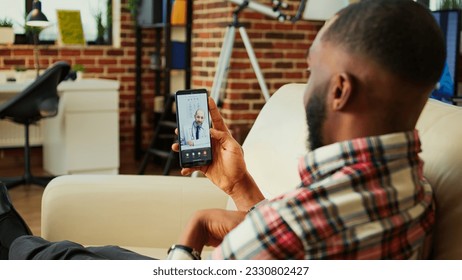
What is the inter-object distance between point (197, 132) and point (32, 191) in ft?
8.76

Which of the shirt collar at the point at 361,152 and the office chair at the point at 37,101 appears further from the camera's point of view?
the office chair at the point at 37,101

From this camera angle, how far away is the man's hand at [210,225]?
1.09m

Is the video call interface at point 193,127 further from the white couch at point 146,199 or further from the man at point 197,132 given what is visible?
the white couch at point 146,199

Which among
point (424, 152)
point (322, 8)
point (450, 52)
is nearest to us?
point (424, 152)

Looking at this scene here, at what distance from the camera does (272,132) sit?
1720mm

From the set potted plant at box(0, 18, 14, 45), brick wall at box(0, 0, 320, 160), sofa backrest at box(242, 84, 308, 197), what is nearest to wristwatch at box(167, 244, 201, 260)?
sofa backrest at box(242, 84, 308, 197)

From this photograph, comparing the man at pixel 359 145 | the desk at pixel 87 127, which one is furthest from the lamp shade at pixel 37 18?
the man at pixel 359 145

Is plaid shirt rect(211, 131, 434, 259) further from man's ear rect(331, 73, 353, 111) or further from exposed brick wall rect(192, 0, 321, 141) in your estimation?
exposed brick wall rect(192, 0, 321, 141)

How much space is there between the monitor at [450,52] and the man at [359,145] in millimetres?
2155

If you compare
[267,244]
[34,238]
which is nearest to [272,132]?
[34,238]

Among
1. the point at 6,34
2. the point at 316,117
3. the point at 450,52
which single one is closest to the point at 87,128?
the point at 6,34

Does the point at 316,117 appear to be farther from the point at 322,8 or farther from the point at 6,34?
the point at 6,34

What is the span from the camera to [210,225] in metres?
1.11

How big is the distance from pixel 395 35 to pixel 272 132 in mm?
892
